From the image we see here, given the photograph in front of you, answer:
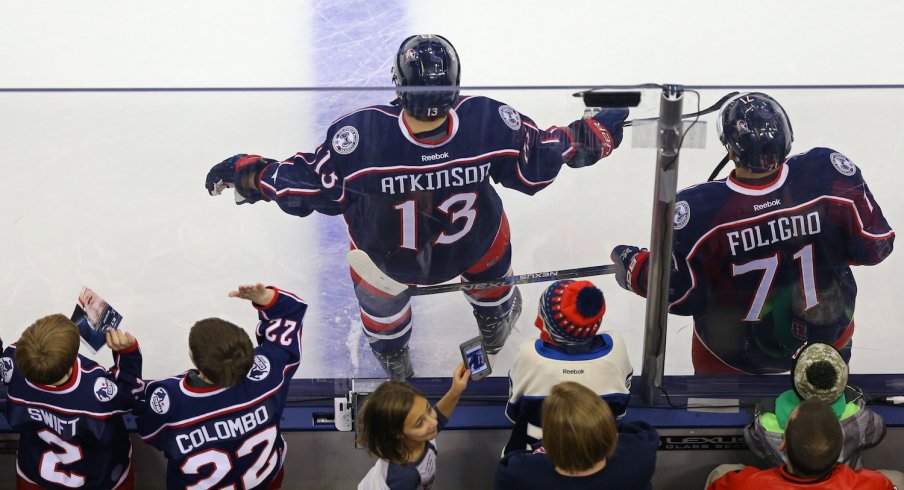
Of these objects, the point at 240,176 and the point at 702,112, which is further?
the point at 240,176

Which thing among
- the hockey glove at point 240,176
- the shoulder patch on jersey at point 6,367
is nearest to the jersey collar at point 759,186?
the hockey glove at point 240,176

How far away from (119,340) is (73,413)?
0.61 feet

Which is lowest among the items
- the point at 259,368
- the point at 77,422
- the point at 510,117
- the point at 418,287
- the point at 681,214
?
the point at 77,422

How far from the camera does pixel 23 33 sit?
4664mm

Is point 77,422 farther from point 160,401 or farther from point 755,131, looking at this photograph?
point 755,131

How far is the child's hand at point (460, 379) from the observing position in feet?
7.91

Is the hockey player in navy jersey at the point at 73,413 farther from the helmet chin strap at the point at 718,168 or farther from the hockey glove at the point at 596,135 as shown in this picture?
the helmet chin strap at the point at 718,168

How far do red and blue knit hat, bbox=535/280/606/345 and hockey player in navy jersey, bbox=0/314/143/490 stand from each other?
37.5 inches

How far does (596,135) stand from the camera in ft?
8.21

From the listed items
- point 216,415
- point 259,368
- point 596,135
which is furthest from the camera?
point 596,135

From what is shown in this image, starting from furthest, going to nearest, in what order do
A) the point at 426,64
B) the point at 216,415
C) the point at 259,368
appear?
the point at 426,64 → the point at 259,368 → the point at 216,415

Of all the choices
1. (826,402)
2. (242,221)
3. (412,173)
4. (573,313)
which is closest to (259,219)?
(242,221)

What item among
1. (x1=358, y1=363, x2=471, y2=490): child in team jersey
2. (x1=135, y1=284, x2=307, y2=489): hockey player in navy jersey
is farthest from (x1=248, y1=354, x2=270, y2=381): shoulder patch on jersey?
(x1=358, y1=363, x2=471, y2=490): child in team jersey

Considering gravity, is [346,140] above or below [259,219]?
above
